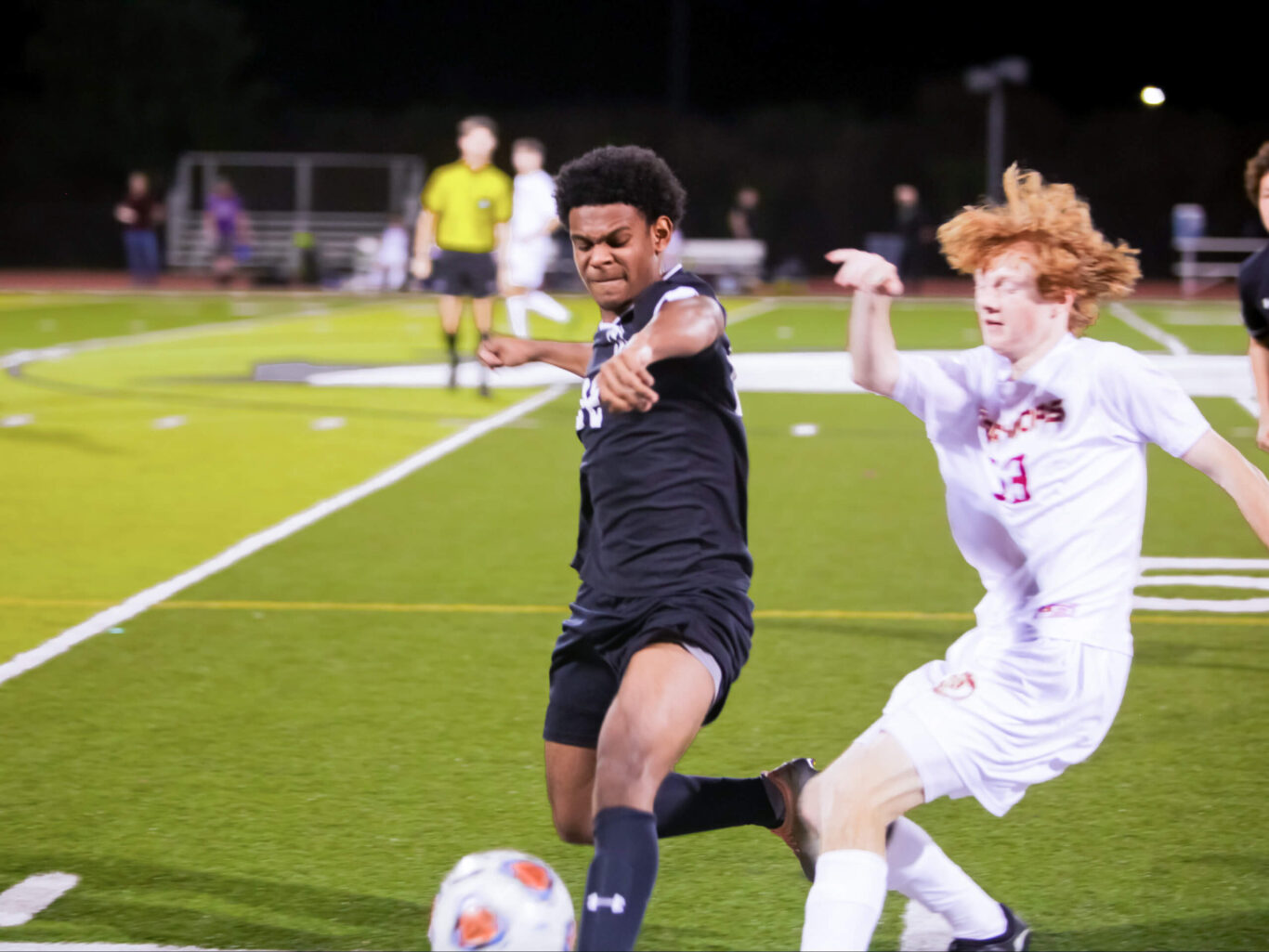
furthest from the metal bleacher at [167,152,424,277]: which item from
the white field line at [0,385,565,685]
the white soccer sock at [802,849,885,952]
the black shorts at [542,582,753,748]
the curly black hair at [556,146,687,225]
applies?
the white soccer sock at [802,849,885,952]

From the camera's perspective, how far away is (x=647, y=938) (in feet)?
13.8

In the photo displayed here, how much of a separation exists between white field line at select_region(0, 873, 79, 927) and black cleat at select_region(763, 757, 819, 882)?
1.71 metres

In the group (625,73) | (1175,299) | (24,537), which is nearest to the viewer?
(24,537)

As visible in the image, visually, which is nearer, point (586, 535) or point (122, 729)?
point (586, 535)

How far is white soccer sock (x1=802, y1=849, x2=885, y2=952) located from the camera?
342cm

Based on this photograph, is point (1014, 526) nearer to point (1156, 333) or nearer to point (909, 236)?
point (1156, 333)

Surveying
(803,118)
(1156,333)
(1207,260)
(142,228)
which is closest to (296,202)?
(142,228)

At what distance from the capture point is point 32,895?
4.43 meters

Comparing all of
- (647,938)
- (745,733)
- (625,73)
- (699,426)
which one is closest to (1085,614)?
(699,426)

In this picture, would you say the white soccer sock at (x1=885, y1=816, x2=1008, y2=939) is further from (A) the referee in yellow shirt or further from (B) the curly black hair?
(A) the referee in yellow shirt

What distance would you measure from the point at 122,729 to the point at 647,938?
2450 millimetres

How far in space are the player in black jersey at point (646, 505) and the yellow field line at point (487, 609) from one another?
369 cm

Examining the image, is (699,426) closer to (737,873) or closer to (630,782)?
(630,782)

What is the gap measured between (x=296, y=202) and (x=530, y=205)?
28.6 metres
